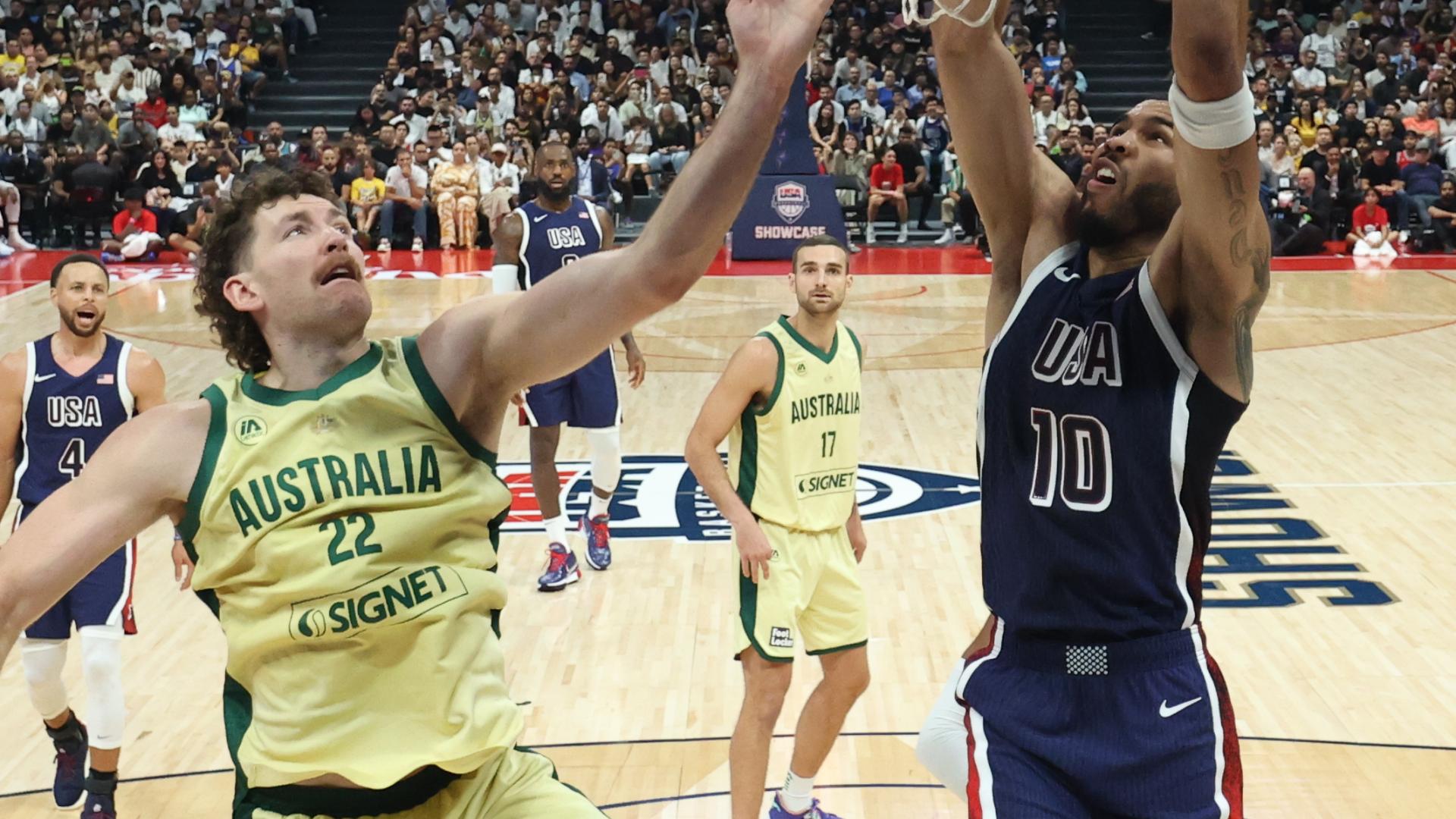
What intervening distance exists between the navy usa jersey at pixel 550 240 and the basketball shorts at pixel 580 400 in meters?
0.61

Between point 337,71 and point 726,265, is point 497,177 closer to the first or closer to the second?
point 726,265

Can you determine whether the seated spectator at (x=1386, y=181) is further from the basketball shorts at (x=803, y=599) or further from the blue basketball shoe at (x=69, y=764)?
the blue basketball shoe at (x=69, y=764)

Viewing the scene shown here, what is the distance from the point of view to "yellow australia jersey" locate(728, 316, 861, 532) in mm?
5348

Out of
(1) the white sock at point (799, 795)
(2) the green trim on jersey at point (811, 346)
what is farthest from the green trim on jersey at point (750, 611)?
(2) the green trim on jersey at point (811, 346)

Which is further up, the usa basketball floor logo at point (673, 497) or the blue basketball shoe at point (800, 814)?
the blue basketball shoe at point (800, 814)

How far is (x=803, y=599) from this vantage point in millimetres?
5195

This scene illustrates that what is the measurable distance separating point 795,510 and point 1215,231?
2829 millimetres

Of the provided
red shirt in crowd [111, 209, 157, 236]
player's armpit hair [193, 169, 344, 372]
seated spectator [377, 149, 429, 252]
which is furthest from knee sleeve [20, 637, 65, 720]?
red shirt in crowd [111, 209, 157, 236]

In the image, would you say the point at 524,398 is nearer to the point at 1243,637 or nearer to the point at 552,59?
the point at 1243,637

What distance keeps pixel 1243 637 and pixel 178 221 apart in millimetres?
17769

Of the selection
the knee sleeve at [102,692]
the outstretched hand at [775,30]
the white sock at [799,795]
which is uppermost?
the outstretched hand at [775,30]

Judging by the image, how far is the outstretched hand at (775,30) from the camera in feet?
7.68

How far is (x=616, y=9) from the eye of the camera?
26.8m

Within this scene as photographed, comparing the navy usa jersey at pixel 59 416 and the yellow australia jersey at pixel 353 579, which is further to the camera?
the navy usa jersey at pixel 59 416
